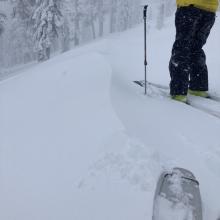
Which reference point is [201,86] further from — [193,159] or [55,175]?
[55,175]

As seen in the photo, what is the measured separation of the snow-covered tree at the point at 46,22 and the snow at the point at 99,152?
29.4 m

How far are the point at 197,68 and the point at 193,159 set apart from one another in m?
3.05

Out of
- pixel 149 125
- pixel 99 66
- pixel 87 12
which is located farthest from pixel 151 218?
pixel 87 12

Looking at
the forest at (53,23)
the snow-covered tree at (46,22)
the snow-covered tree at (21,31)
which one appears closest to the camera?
the snow-covered tree at (46,22)

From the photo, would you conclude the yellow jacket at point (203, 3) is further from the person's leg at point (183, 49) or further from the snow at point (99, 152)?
the snow at point (99, 152)

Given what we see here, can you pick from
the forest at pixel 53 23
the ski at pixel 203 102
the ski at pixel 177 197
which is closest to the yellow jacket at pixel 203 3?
the ski at pixel 203 102

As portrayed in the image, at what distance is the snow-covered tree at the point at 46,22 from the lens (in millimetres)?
34000

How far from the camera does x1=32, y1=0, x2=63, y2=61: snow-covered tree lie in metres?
34.0

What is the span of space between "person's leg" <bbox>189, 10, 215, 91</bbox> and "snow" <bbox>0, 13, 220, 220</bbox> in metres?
1.02

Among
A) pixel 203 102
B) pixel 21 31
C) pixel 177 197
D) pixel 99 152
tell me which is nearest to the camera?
pixel 177 197

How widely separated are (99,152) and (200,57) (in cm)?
346

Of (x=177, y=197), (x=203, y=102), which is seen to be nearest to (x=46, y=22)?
(x=203, y=102)

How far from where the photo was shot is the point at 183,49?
596 centimetres

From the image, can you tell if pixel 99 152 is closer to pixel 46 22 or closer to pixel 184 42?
pixel 184 42
